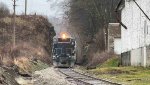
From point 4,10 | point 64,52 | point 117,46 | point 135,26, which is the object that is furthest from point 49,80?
point 4,10

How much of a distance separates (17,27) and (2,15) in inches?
176

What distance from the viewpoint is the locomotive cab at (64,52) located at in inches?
2267

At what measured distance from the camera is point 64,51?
57.7 meters

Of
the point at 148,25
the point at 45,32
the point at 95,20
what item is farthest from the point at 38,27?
the point at 148,25

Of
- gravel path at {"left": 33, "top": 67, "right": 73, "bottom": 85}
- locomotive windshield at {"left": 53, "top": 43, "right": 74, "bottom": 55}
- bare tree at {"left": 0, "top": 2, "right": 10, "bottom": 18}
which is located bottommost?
gravel path at {"left": 33, "top": 67, "right": 73, "bottom": 85}

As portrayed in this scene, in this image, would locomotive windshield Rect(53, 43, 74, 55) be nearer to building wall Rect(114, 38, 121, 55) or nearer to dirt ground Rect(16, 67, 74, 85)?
building wall Rect(114, 38, 121, 55)

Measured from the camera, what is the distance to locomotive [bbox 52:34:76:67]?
57.6 metres

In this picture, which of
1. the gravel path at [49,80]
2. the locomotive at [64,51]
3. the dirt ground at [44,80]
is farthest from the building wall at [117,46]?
the dirt ground at [44,80]

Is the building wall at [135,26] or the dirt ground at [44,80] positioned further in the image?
the building wall at [135,26]

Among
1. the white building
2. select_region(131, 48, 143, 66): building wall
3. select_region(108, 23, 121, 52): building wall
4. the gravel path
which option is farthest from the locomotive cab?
the gravel path

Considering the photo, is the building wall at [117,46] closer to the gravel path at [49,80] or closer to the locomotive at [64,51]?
the locomotive at [64,51]

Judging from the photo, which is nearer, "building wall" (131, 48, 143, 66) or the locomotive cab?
"building wall" (131, 48, 143, 66)

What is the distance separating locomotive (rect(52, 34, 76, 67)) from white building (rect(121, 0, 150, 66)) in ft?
20.9

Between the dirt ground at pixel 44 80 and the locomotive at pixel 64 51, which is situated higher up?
the locomotive at pixel 64 51
